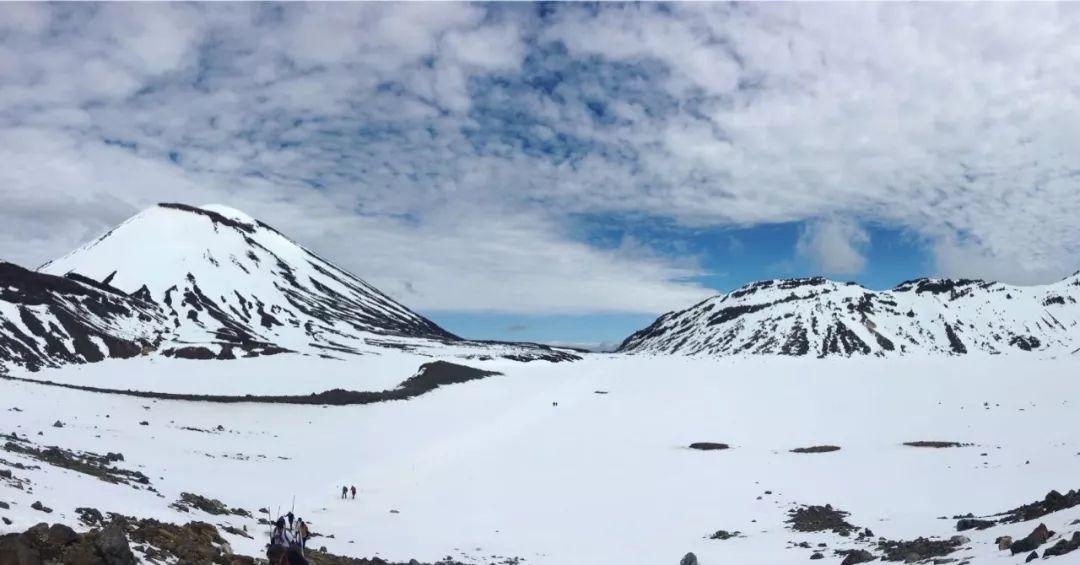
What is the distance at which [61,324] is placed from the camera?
3228 inches

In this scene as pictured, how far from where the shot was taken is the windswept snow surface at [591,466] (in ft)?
69.8

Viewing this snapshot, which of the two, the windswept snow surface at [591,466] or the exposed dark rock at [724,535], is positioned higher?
the windswept snow surface at [591,466]

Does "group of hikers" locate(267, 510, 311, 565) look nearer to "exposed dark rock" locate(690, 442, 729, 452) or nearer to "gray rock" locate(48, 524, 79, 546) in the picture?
"gray rock" locate(48, 524, 79, 546)

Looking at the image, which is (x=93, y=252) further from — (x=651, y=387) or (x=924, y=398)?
(x=924, y=398)

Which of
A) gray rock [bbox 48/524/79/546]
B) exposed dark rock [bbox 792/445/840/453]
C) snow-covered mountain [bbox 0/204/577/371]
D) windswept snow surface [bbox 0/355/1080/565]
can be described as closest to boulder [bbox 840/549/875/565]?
windswept snow surface [bbox 0/355/1080/565]

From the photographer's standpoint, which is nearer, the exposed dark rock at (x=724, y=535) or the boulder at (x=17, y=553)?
the boulder at (x=17, y=553)

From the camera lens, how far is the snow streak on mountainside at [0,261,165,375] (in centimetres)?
7168

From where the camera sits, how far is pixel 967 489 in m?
25.9

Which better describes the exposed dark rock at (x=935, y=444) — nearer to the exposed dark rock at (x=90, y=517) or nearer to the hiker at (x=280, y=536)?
the hiker at (x=280, y=536)

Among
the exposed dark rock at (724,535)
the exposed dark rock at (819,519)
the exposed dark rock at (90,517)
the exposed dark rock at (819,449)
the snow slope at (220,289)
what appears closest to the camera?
the exposed dark rock at (90,517)

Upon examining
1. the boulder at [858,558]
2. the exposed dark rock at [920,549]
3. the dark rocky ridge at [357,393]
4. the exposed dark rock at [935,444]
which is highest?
the dark rocky ridge at [357,393]

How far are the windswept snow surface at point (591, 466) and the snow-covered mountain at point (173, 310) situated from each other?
4048 cm

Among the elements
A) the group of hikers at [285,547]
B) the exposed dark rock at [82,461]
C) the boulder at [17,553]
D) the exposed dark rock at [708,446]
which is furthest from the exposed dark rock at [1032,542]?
the exposed dark rock at [708,446]

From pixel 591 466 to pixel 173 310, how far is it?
120m
